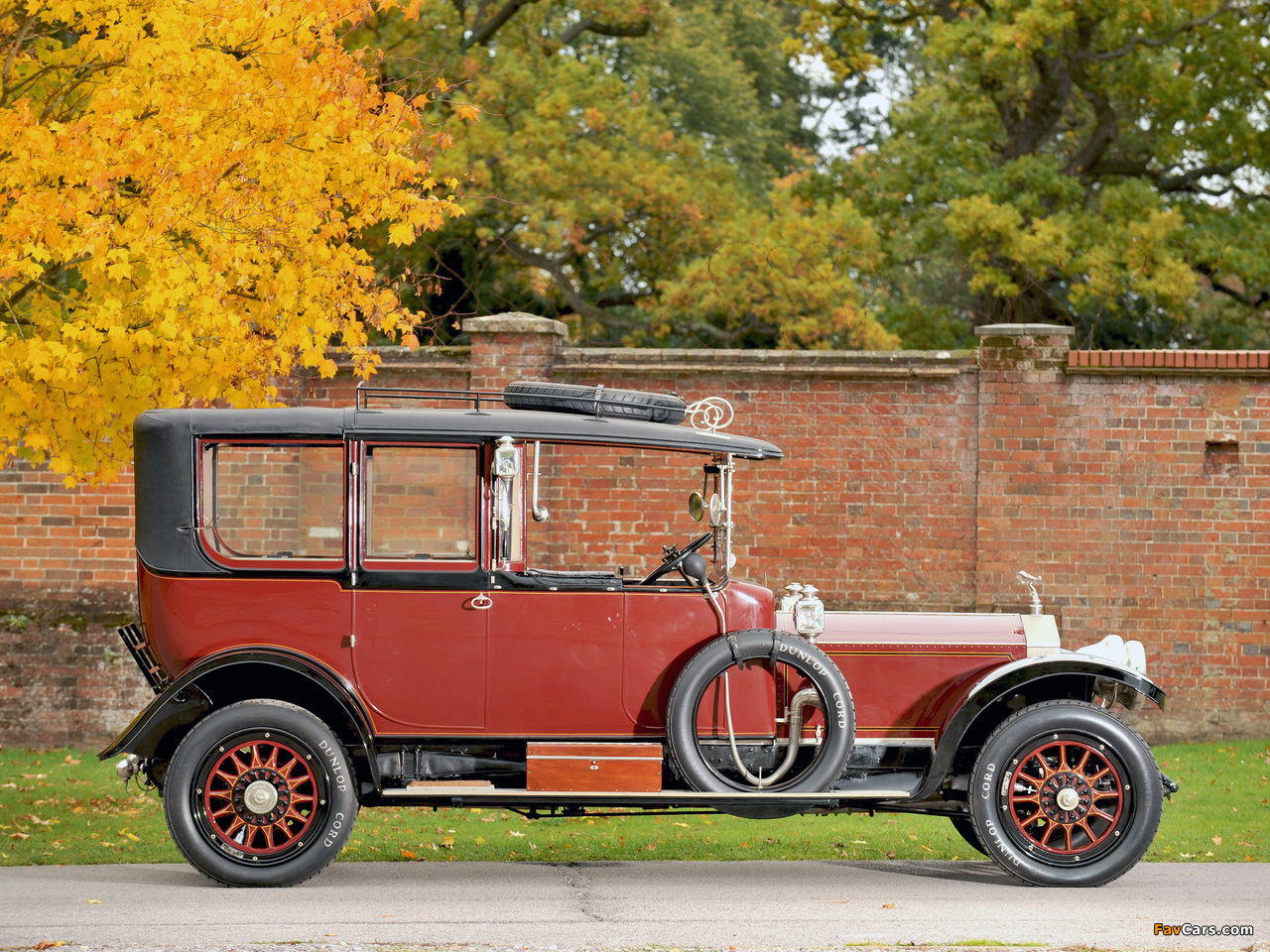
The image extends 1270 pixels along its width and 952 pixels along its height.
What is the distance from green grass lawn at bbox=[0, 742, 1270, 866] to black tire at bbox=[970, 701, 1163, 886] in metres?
1.04

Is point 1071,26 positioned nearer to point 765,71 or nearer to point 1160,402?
point 1160,402

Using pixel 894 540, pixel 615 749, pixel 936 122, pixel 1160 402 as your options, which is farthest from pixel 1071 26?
pixel 615 749

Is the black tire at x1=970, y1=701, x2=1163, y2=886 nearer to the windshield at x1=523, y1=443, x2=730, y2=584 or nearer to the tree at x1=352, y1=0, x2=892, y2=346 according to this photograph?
the windshield at x1=523, y1=443, x2=730, y2=584

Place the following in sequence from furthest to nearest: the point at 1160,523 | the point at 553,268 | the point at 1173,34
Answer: the point at 553,268
the point at 1173,34
the point at 1160,523

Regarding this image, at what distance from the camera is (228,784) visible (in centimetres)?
664

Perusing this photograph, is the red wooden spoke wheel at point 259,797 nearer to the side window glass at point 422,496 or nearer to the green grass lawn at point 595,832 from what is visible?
the green grass lawn at point 595,832

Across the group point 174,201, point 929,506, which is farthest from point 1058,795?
point 174,201

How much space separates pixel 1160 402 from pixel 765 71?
76.0ft

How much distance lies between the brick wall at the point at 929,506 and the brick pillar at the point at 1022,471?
0.7 inches

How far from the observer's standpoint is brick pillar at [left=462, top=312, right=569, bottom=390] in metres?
12.0

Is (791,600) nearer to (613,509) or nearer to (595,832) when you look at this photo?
(595,832)

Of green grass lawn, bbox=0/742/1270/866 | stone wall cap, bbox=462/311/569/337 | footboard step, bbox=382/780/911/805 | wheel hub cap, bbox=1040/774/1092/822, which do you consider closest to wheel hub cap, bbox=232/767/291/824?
footboard step, bbox=382/780/911/805

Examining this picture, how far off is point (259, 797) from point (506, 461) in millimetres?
1909

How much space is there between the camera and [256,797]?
6.59 meters
